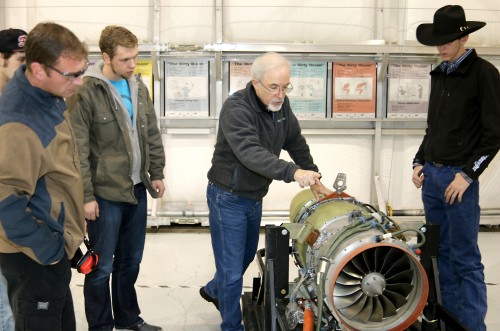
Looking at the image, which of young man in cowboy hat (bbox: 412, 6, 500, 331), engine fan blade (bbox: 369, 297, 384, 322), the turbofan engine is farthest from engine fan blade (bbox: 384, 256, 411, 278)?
young man in cowboy hat (bbox: 412, 6, 500, 331)

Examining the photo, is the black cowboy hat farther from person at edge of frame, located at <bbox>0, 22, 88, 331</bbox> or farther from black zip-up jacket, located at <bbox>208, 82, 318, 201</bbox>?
person at edge of frame, located at <bbox>0, 22, 88, 331</bbox>

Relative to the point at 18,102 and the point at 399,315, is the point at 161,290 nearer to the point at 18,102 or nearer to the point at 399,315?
the point at 399,315

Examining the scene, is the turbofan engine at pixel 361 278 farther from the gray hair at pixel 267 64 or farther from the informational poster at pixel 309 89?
the informational poster at pixel 309 89

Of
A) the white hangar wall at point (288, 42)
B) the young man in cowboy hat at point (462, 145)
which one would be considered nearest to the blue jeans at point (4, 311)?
the young man in cowboy hat at point (462, 145)

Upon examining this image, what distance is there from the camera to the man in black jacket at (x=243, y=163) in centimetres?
236

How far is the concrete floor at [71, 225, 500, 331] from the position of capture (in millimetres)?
3105

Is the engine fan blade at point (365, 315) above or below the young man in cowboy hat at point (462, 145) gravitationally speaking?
below

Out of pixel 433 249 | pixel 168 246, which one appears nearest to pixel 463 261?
pixel 433 249

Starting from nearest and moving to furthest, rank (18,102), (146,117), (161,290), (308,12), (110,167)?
(18,102) < (110,167) < (146,117) < (161,290) < (308,12)

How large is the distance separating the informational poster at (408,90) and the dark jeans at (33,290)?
382 centimetres

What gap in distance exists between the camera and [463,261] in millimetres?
2637

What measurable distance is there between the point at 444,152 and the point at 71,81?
5.92 feet

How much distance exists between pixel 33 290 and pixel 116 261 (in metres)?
1.00

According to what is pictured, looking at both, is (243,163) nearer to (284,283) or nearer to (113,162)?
(284,283)
